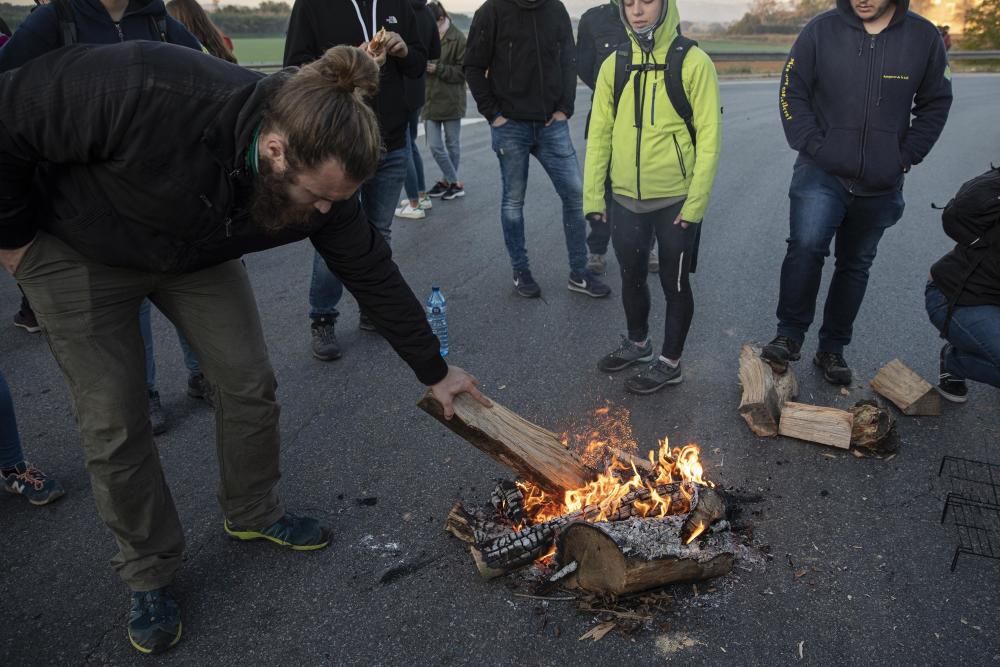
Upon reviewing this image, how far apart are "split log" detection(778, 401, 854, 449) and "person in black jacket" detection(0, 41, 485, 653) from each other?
1837 millimetres

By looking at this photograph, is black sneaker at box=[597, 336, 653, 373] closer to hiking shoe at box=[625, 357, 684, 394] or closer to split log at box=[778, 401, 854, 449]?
hiking shoe at box=[625, 357, 684, 394]

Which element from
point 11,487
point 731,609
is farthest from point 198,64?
point 731,609

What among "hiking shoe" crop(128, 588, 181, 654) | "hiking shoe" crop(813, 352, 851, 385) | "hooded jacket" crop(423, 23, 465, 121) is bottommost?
"hiking shoe" crop(128, 588, 181, 654)

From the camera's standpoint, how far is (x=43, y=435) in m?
3.75

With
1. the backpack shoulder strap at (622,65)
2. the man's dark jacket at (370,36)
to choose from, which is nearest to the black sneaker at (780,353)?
the backpack shoulder strap at (622,65)

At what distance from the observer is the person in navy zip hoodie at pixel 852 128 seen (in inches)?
143

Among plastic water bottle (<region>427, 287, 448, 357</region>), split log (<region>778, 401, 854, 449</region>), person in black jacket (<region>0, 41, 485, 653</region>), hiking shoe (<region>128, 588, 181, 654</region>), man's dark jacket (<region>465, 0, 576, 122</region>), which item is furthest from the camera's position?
man's dark jacket (<region>465, 0, 576, 122</region>)

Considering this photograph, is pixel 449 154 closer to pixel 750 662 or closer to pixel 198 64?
pixel 198 64

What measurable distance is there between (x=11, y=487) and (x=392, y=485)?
1.78 metres

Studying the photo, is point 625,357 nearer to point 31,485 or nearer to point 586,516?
point 586,516

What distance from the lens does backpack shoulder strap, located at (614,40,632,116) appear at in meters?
3.75

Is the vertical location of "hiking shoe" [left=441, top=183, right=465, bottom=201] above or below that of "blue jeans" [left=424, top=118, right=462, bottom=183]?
below

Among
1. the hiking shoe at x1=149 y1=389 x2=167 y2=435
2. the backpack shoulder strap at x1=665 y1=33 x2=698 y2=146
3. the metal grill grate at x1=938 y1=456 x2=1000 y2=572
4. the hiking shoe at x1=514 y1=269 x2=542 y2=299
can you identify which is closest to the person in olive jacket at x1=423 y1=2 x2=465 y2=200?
the hiking shoe at x1=514 y1=269 x2=542 y2=299

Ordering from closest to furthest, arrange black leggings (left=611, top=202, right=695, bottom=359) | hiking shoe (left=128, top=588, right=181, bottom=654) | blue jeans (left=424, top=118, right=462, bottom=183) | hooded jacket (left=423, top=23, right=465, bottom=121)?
hiking shoe (left=128, top=588, right=181, bottom=654) → black leggings (left=611, top=202, right=695, bottom=359) → hooded jacket (left=423, top=23, right=465, bottom=121) → blue jeans (left=424, top=118, right=462, bottom=183)
